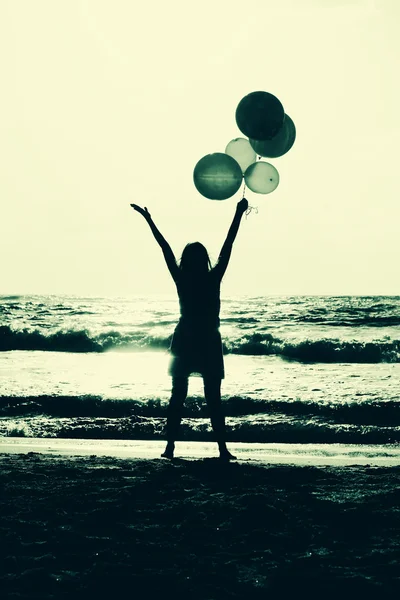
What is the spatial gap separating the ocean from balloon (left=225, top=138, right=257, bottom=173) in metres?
2.79

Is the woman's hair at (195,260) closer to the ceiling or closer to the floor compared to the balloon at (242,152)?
closer to the floor

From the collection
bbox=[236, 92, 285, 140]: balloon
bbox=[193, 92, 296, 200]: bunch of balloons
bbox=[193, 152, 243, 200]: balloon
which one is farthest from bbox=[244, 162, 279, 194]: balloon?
bbox=[236, 92, 285, 140]: balloon

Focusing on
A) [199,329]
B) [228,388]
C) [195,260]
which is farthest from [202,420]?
[195,260]

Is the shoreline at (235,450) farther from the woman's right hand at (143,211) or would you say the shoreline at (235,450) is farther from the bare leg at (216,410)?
the woman's right hand at (143,211)

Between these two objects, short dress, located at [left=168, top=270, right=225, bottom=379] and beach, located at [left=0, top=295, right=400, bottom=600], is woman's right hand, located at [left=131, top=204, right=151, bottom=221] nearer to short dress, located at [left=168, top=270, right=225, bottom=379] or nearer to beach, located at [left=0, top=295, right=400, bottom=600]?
short dress, located at [left=168, top=270, right=225, bottom=379]

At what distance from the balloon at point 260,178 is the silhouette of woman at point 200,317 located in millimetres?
769

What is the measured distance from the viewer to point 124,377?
10984mm

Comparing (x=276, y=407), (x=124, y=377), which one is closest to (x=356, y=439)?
(x=276, y=407)

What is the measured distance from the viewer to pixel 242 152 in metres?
5.39

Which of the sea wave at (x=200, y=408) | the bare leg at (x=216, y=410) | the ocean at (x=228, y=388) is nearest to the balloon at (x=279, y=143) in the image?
the bare leg at (x=216, y=410)

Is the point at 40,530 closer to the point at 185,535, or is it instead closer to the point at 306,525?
the point at 185,535

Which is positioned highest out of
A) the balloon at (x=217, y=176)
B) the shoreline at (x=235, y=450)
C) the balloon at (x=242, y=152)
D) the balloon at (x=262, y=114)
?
the balloon at (x=262, y=114)

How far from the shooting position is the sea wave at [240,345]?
18172 millimetres

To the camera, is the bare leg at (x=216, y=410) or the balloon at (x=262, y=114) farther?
the balloon at (x=262, y=114)
